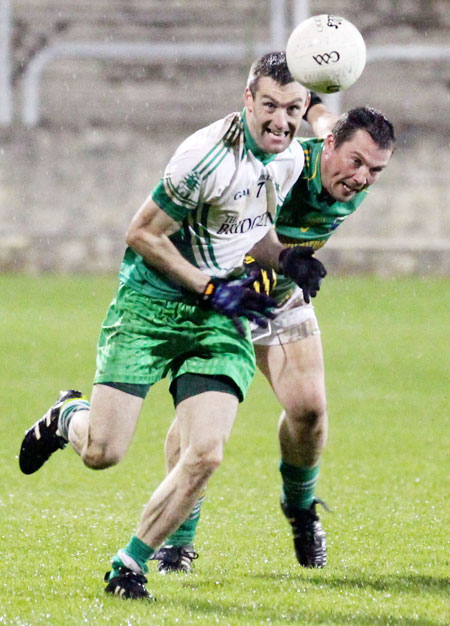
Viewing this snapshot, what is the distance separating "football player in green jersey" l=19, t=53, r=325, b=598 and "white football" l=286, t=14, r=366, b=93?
0.09m

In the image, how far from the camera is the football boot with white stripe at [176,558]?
6059 millimetres

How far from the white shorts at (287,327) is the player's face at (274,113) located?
1236 millimetres

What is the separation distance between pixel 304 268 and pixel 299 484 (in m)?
1.29

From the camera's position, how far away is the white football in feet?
18.2

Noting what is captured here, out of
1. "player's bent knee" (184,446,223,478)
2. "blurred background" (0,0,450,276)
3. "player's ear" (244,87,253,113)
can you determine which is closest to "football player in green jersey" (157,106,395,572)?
"player's ear" (244,87,253,113)

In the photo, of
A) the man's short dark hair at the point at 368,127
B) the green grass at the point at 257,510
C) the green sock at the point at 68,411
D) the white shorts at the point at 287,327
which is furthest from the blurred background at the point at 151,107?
the man's short dark hair at the point at 368,127

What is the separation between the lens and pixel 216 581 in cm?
577

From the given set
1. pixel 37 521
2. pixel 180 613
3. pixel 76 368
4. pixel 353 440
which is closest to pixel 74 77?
pixel 76 368

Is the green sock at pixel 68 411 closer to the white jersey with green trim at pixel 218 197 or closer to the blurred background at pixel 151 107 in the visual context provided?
the white jersey with green trim at pixel 218 197

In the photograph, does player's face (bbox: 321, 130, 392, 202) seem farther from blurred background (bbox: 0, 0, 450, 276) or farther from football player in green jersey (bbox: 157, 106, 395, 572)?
blurred background (bbox: 0, 0, 450, 276)

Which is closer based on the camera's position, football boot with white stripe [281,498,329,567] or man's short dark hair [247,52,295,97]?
man's short dark hair [247,52,295,97]

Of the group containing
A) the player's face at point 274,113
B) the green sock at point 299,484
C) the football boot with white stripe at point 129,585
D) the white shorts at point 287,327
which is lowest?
the green sock at point 299,484

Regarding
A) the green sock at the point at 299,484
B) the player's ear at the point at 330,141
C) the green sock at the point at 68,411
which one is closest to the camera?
the player's ear at the point at 330,141

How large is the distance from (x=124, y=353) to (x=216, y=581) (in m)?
1.15
